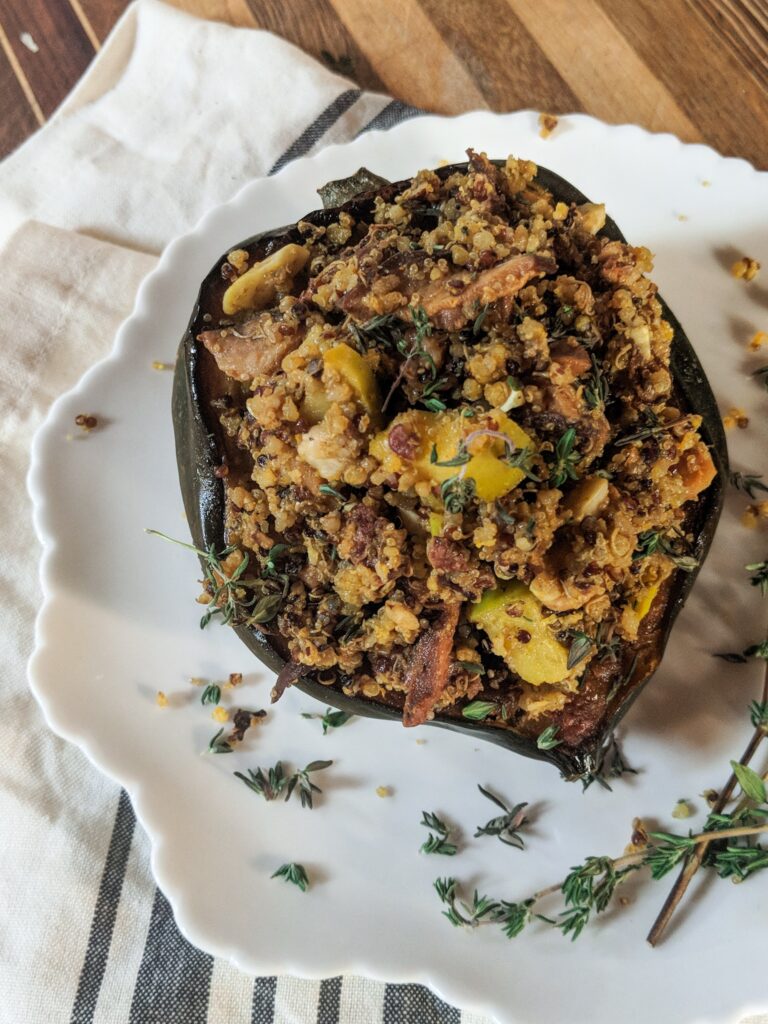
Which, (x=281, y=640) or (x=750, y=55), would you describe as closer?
(x=281, y=640)

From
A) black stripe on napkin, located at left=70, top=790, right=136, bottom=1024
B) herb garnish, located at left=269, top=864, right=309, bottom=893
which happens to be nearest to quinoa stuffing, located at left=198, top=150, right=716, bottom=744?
herb garnish, located at left=269, top=864, right=309, bottom=893

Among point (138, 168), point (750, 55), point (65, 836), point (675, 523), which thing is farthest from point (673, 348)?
point (65, 836)

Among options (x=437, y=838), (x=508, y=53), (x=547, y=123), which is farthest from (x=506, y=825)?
(x=508, y=53)

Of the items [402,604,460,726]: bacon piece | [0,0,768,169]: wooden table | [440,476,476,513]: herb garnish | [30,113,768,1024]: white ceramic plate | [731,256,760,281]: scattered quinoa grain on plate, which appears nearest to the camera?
[440,476,476,513]: herb garnish

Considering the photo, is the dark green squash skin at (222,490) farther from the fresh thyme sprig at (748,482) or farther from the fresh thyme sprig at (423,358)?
the fresh thyme sprig at (423,358)

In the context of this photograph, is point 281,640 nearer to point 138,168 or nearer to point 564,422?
point 564,422

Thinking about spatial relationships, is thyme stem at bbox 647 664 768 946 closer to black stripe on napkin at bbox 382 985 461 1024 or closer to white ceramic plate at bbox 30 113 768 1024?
white ceramic plate at bbox 30 113 768 1024
